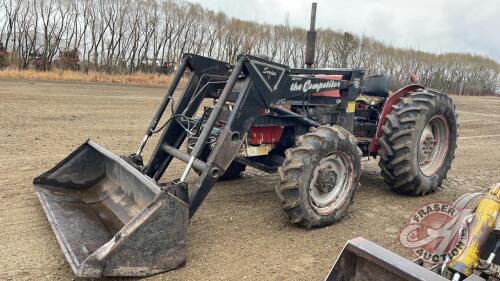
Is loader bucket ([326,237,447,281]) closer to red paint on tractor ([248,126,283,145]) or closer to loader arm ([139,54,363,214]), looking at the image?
loader arm ([139,54,363,214])

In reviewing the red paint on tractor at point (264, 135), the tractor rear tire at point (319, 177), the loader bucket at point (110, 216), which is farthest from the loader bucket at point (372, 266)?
the red paint on tractor at point (264, 135)

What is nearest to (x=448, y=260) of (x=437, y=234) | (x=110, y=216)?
(x=437, y=234)

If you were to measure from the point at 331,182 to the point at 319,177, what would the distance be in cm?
18

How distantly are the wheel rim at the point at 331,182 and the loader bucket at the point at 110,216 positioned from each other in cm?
159

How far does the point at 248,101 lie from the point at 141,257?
1.72 meters

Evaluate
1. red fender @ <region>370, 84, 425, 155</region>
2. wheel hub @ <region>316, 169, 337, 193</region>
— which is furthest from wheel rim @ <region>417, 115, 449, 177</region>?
wheel hub @ <region>316, 169, 337, 193</region>

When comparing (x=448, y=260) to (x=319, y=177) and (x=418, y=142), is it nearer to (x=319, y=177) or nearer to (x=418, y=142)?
(x=319, y=177)

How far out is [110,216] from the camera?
4.24 metres

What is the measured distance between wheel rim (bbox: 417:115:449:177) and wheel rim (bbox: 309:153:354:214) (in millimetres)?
1649

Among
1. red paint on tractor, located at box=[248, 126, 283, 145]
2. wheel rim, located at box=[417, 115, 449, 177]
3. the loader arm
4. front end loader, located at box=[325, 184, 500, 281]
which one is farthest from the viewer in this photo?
wheel rim, located at box=[417, 115, 449, 177]

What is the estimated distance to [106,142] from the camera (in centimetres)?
845

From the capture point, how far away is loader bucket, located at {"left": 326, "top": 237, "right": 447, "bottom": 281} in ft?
7.56

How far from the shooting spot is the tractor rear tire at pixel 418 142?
5.40 metres

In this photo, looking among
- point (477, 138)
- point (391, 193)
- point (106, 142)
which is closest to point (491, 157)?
point (477, 138)
